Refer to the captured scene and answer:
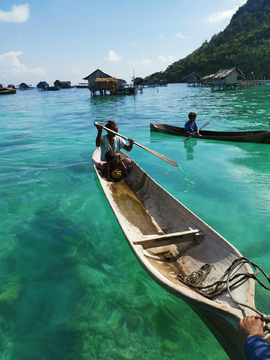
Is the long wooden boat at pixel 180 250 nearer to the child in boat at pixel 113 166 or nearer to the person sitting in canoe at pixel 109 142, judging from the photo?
the child in boat at pixel 113 166

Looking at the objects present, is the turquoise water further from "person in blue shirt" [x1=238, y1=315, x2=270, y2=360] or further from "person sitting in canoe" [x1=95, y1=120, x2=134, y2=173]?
"person sitting in canoe" [x1=95, y1=120, x2=134, y2=173]

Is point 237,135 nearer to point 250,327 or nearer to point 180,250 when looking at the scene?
point 180,250

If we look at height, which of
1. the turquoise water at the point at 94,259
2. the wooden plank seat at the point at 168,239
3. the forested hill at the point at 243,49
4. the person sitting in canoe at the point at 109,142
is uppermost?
the forested hill at the point at 243,49

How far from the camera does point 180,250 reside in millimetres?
3543

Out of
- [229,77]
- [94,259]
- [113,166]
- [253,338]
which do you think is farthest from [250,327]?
[229,77]

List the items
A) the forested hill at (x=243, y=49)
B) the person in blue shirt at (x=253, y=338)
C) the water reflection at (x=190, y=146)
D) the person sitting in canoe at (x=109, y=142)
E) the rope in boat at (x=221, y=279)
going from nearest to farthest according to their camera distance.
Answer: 1. the person in blue shirt at (x=253, y=338)
2. the rope in boat at (x=221, y=279)
3. the person sitting in canoe at (x=109, y=142)
4. the water reflection at (x=190, y=146)
5. the forested hill at (x=243, y=49)

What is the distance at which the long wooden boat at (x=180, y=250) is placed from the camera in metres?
2.16

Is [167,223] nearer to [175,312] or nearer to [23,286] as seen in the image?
[175,312]

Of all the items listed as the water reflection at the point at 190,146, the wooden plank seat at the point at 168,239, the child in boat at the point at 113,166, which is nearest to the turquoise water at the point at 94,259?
the water reflection at the point at 190,146

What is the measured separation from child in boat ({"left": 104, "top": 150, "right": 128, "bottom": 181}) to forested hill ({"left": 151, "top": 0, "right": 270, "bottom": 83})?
256 ft

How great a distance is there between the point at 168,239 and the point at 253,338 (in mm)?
1762

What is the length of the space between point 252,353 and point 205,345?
3.98 ft

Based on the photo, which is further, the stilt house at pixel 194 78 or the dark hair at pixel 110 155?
the stilt house at pixel 194 78

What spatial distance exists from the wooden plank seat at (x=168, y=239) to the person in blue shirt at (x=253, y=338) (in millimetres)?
1503
